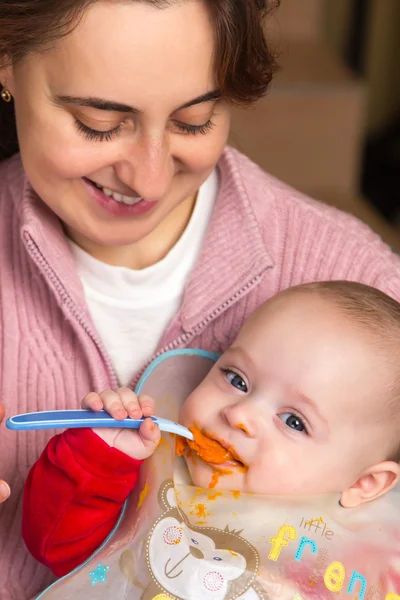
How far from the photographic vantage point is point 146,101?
1098 mm

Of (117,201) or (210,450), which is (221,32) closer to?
(117,201)

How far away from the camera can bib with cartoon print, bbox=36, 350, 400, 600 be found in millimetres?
1022

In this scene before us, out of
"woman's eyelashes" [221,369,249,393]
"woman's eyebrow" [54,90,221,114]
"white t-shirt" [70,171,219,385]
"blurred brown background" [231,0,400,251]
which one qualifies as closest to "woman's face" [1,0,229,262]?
"woman's eyebrow" [54,90,221,114]

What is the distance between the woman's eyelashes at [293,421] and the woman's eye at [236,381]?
7cm

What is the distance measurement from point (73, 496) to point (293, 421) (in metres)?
0.30

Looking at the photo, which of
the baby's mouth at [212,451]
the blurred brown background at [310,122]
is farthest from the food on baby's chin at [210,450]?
the blurred brown background at [310,122]

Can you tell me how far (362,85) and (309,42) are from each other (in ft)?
1.63

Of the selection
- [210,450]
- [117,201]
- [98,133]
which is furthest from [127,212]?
[210,450]

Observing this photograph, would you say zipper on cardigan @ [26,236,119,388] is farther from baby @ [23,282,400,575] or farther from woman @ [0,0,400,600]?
baby @ [23,282,400,575]

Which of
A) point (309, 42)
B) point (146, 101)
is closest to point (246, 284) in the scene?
point (146, 101)

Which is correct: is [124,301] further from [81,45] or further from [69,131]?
[81,45]

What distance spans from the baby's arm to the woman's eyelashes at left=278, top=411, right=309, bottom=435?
170mm

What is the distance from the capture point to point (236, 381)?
3.98 ft

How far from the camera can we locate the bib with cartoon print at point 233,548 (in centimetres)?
102
